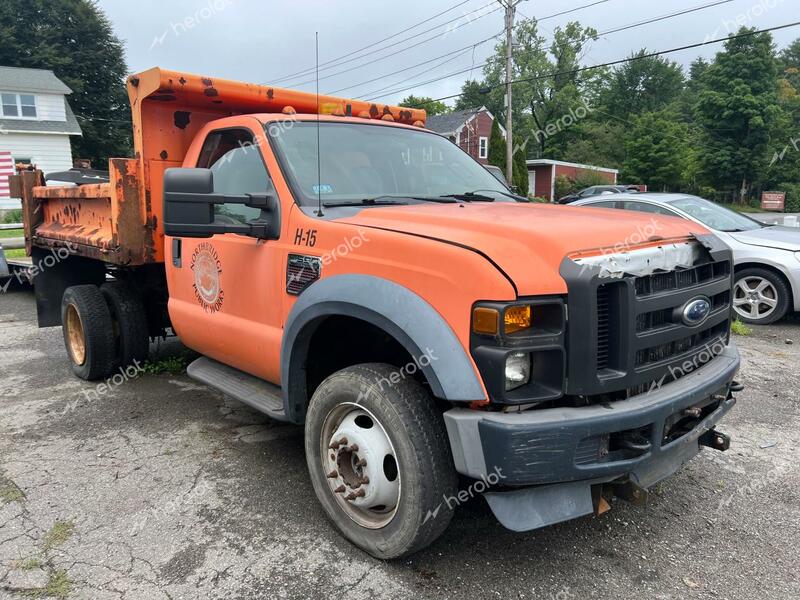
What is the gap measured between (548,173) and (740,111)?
12.8 meters

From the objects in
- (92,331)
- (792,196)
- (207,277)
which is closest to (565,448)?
(207,277)

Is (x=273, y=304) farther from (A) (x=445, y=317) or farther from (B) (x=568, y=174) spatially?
(B) (x=568, y=174)

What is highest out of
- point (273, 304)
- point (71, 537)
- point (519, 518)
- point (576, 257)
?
point (576, 257)

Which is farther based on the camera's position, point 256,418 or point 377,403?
point 256,418

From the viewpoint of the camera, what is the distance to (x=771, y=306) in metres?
7.28

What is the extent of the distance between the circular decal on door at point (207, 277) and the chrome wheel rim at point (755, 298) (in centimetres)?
616

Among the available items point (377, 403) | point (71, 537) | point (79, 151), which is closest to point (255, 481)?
point (71, 537)

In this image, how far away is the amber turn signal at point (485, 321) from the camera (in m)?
2.24

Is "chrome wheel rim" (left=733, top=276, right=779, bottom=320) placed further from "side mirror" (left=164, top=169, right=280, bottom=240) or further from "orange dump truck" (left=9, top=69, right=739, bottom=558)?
"side mirror" (left=164, top=169, right=280, bottom=240)

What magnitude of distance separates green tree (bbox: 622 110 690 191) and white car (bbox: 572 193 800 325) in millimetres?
37607

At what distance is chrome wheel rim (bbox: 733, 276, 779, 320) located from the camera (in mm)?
7287

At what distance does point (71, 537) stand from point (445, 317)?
2171 mm

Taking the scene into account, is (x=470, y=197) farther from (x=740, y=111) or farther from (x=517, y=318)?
(x=740, y=111)

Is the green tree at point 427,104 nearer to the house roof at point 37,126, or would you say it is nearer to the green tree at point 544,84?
the green tree at point 544,84
